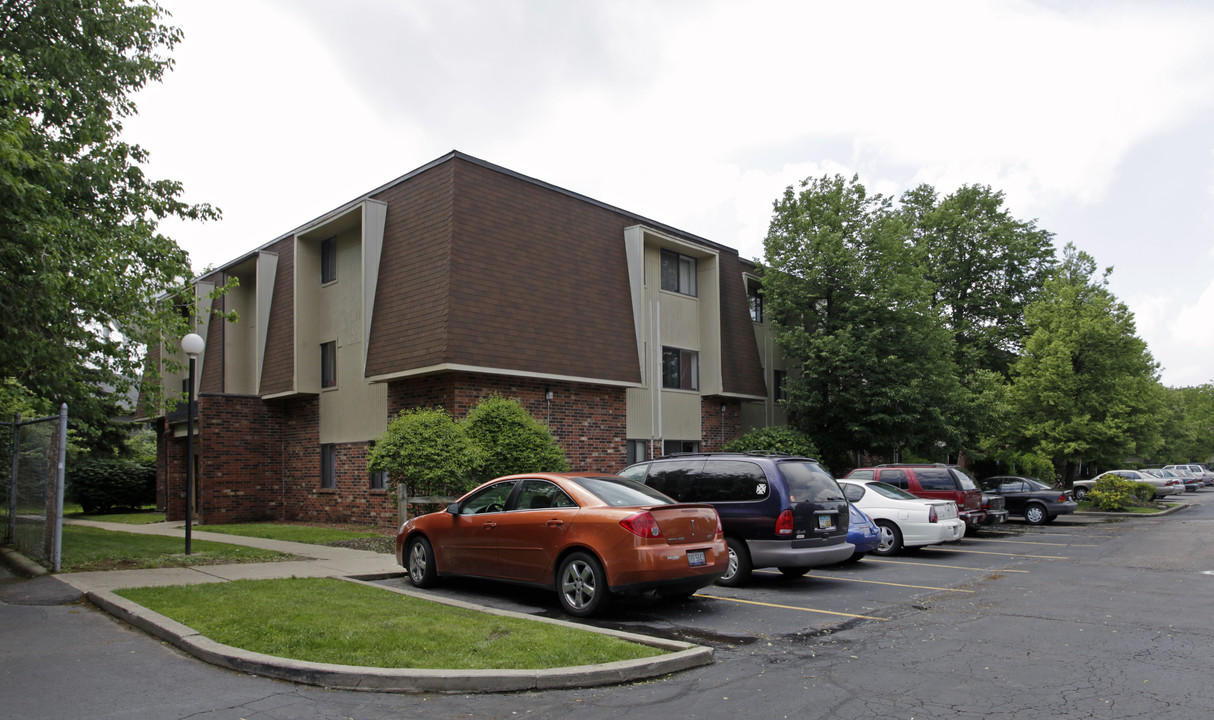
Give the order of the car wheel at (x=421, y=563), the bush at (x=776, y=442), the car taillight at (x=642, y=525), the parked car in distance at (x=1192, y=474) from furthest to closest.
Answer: the parked car in distance at (x=1192, y=474), the bush at (x=776, y=442), the car wheel at (x=421, y=563), the car taillight at (x=642, y=525)

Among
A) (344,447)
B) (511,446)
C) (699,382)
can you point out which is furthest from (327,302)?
(699,382)

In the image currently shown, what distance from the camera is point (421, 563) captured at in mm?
10438

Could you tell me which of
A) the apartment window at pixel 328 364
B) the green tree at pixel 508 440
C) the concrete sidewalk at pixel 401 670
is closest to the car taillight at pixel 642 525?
the concrete sidewalk at pixel 401 670

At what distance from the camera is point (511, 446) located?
17344 mm

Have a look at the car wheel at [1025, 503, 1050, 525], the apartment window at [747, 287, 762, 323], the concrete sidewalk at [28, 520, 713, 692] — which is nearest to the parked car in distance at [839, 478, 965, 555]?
the concrete sidewalk at [28, 520, 713, 692]

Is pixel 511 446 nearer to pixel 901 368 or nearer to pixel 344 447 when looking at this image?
pixel 344 447

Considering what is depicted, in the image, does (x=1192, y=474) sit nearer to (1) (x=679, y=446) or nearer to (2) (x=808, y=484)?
(1) (x=679, y=446)

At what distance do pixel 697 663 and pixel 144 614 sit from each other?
5.19 m

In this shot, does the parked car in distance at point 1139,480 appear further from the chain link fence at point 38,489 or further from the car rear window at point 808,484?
the chain link fence at point 38,489

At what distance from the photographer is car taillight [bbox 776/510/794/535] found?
1066cm

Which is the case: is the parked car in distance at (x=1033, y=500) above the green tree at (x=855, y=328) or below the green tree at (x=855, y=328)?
below

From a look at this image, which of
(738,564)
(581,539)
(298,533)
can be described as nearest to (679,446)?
(298,533)

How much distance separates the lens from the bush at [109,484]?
3058 centimetres

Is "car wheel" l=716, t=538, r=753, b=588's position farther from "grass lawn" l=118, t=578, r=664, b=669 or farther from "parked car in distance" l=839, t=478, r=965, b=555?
"parked car in distance" l=839, t=478, r=965, b=555
